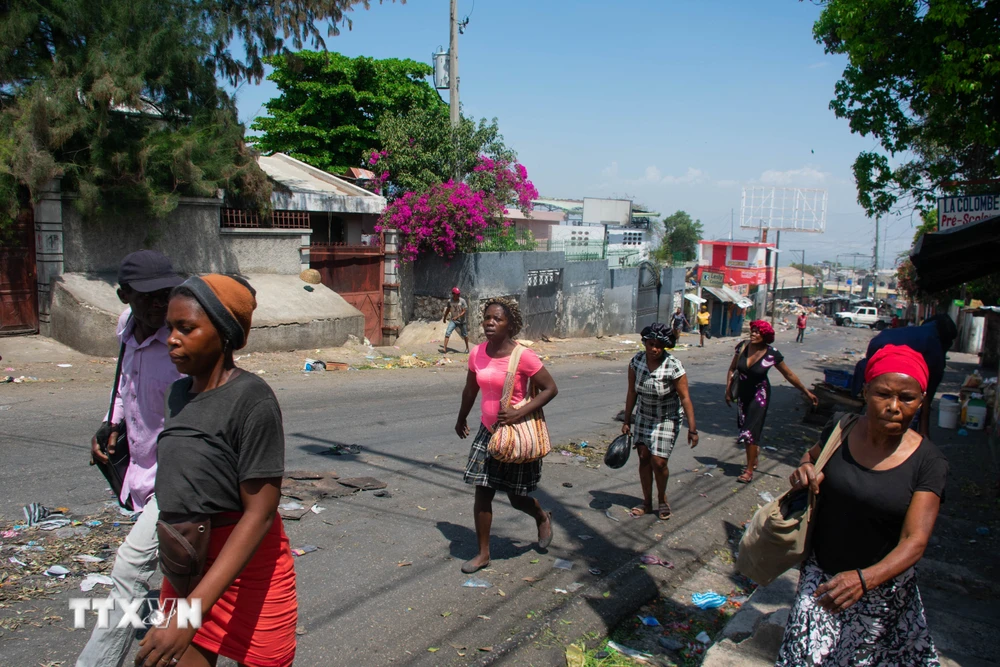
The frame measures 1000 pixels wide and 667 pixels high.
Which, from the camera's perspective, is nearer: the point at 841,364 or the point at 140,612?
the point at 140,612

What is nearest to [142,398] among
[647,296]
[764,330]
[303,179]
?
[764,330]

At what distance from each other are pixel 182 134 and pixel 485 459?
1119 centimetres

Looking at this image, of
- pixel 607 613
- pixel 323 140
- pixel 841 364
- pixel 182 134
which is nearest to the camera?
pixel 607 613

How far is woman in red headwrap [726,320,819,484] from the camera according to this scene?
7344 mm

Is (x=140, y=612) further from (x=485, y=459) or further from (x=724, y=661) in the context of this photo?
(x=724, y=661)

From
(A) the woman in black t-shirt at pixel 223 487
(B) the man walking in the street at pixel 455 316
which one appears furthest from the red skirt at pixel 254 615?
(B) the man walking in the street at pixel 455 316

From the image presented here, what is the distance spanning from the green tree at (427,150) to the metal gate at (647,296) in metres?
13.1

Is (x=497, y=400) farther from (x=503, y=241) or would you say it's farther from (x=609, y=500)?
(x=503, y=241)

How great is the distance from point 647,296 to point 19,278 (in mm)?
25249

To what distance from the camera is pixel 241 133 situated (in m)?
14.9

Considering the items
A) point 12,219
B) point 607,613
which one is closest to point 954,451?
point 607,613

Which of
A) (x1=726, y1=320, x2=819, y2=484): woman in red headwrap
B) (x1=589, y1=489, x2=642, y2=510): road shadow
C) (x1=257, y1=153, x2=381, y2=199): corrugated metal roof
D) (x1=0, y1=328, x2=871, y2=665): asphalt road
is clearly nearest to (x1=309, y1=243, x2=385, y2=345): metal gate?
(x1=257, y1=153, x2=381, y2=199): corrugated metal roof

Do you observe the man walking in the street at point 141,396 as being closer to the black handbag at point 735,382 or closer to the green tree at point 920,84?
the black handbag at point 735,382

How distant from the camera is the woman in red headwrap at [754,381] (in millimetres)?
7344
